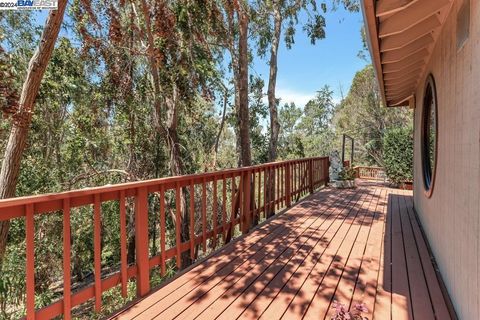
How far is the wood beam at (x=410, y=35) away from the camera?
110 inches

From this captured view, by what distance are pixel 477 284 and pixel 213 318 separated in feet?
5.13

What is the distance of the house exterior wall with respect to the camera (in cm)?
169

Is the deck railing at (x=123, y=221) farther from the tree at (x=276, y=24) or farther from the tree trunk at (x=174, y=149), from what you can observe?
the tree at (x=276, y=24)

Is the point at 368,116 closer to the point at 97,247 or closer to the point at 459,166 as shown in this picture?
the point at 459,166

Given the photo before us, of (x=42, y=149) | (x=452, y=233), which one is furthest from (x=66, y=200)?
(x=42, y=149)

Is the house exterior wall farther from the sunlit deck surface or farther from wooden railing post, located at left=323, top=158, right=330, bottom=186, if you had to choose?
wooden railing post, located at left=323, top=158, right=330, bottom=186

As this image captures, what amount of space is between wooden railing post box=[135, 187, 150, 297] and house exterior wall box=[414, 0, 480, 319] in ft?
7.16

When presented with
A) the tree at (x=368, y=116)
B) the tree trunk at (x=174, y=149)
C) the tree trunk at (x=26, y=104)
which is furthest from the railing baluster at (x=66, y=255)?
the tree at (x=368, y=116)

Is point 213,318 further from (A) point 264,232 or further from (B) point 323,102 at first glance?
(B) point 323,102

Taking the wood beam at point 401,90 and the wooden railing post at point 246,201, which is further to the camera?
the wood beam at point 401,90

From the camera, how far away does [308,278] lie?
266cm

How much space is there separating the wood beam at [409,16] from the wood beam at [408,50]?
654 mm

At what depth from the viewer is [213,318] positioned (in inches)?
80.9


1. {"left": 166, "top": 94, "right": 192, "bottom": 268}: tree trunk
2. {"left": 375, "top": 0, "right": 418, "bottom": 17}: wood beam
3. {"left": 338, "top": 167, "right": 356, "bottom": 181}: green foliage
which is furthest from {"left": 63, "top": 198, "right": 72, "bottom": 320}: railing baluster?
{"left": 338, "top": 167, "right": 356, "bottom": 181}: green foliage
